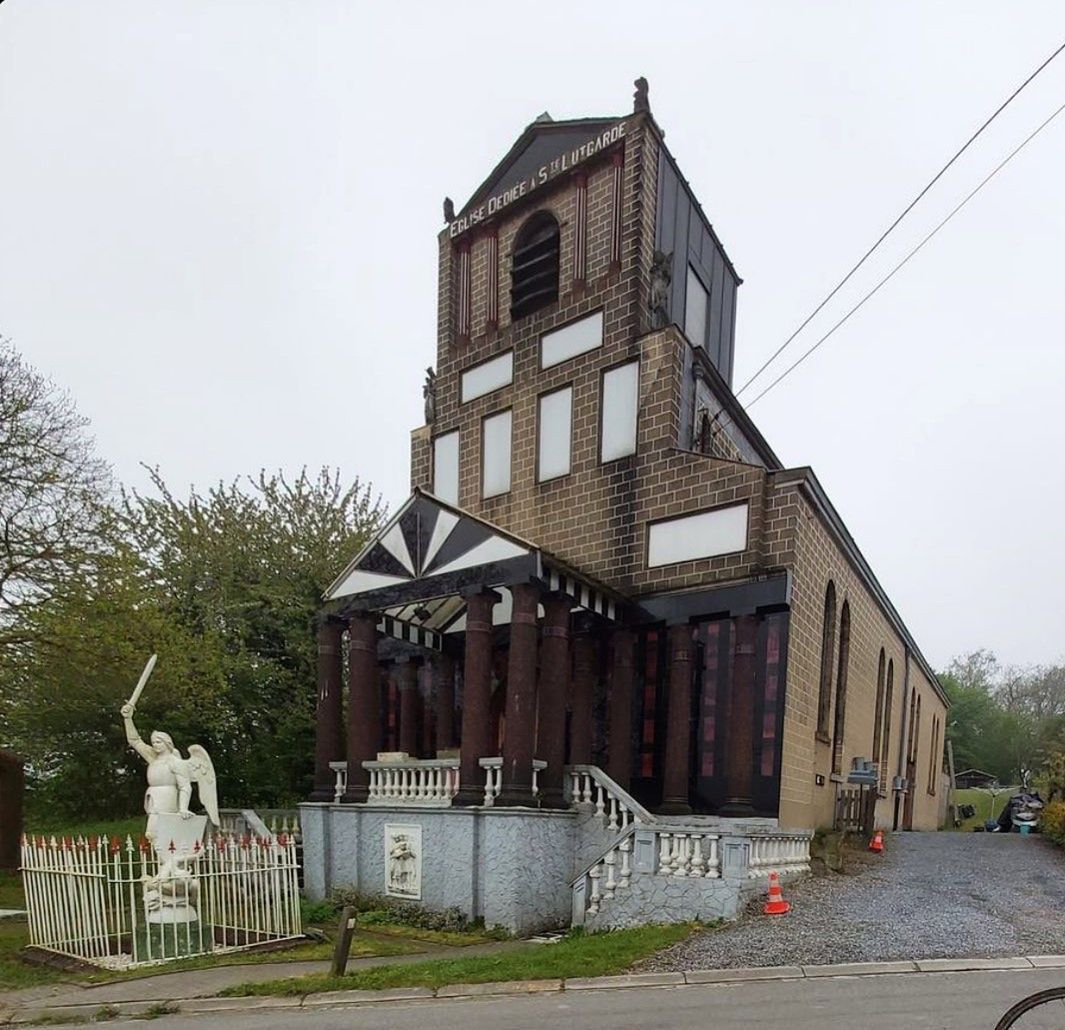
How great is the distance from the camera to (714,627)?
604 inches

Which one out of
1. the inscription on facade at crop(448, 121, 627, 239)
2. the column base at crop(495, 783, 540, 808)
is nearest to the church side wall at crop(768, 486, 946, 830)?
the column base at crop(495, 783, 540, 808)

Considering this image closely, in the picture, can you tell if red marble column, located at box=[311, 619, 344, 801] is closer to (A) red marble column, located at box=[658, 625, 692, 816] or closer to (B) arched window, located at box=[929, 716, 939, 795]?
(A) red marble column, located at box=[658, 625, 692, 816]

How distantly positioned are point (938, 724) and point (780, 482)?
94.5ft

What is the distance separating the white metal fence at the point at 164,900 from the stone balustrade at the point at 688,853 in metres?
4.94

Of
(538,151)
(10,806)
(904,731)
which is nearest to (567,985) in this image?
(538,151)

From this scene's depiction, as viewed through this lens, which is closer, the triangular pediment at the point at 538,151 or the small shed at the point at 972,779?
the triangular pediment at the point at 538,151

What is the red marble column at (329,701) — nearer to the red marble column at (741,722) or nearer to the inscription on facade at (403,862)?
the inscription on facade at (403,862)

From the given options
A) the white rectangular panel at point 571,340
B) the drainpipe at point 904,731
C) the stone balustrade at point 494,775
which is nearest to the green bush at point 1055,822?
the drainpipe at point 904,731

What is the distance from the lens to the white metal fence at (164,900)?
11.2 m

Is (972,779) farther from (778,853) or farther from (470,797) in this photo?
(470,797)

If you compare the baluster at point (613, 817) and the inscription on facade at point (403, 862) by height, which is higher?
the baluster at point (613, 817)

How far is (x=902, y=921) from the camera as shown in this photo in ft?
33.9

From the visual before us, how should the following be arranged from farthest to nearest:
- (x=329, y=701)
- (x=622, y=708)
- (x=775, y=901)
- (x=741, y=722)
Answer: (x=329, y=701), (x=622, y=708), (x=741, y=722), (x=775, y=901)

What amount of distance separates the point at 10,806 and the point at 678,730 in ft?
52.3
